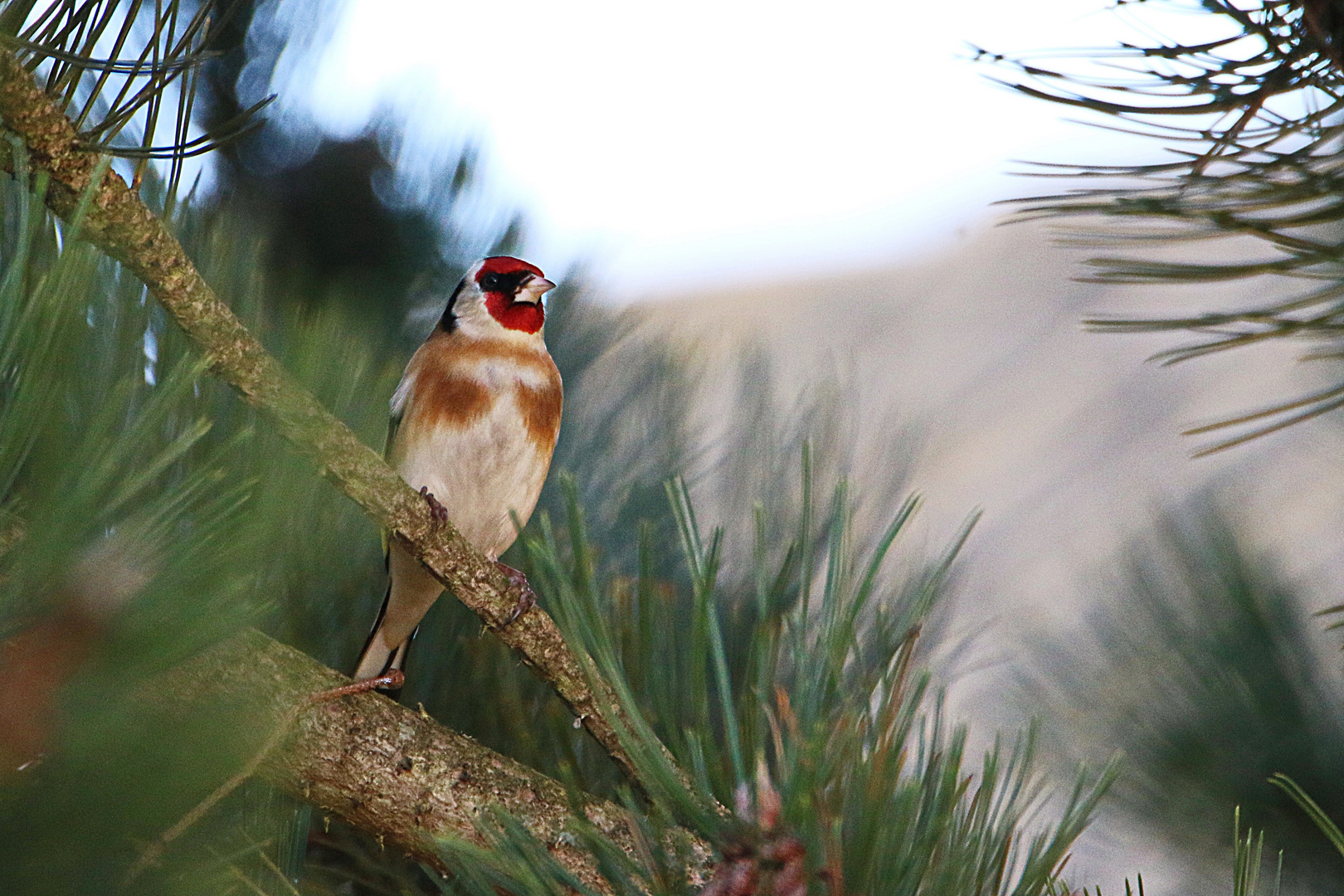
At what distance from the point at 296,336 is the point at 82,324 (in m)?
0.24

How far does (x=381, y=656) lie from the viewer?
34.5 inches

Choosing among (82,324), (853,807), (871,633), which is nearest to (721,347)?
(871,633)

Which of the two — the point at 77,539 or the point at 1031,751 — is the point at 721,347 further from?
the point at 77,539

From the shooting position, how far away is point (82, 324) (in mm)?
425

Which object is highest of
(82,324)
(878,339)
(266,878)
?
(878,339)

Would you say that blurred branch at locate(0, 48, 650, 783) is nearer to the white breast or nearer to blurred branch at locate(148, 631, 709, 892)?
blurred branch at locate(148, 631, 709, 892)

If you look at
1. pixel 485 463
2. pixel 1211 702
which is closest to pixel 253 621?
pixel 1211 702

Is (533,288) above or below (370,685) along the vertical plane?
above

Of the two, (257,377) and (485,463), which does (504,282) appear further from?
(257,377)

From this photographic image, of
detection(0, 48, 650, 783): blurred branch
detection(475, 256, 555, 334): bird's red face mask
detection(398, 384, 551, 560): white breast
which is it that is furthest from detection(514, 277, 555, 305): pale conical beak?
detection(0, 48, 650, 783): blurred branch

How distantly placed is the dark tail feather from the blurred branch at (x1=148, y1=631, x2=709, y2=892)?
0.05 metres

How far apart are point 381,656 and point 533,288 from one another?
0.44 metres

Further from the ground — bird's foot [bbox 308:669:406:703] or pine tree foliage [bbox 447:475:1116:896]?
pine tree foliage [bbox 447:475:1116:896]

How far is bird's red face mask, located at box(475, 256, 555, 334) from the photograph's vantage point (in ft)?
3.86
